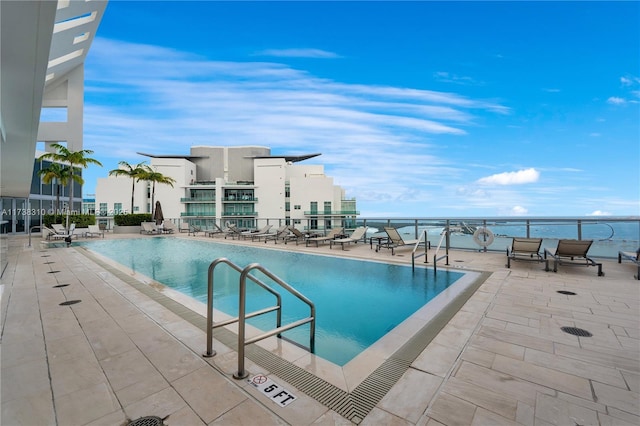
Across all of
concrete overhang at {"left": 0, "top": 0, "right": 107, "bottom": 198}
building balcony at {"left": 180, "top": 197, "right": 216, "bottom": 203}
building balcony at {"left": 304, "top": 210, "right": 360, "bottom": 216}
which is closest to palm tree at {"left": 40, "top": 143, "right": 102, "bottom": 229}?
concrete overhang at {"left": 0, "top": 0, "right": 107, "bottom": 198}

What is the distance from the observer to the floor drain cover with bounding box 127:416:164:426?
174cm

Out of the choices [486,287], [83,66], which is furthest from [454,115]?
[83,66]

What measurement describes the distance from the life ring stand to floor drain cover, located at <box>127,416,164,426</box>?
917cm

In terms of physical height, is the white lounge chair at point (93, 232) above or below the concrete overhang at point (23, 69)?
below

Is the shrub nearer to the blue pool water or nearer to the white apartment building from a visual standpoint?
the blue pool water

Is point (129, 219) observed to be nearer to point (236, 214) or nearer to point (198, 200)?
point (236, 214)

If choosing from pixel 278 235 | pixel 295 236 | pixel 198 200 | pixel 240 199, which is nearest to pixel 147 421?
pixel 295 236

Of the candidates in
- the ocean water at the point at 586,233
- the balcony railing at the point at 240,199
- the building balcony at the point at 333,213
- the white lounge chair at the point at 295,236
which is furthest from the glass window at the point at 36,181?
the building balcony at the point at 333,213

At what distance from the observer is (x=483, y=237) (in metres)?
8.75

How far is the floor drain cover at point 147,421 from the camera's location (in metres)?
1.74

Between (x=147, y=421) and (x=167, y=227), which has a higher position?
(x=167, y=227)

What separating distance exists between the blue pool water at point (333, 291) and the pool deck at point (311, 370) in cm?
85

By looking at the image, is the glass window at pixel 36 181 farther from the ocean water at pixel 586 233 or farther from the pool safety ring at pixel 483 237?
the pool safety ring at pixel 483 237

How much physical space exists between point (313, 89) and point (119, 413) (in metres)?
16.4
